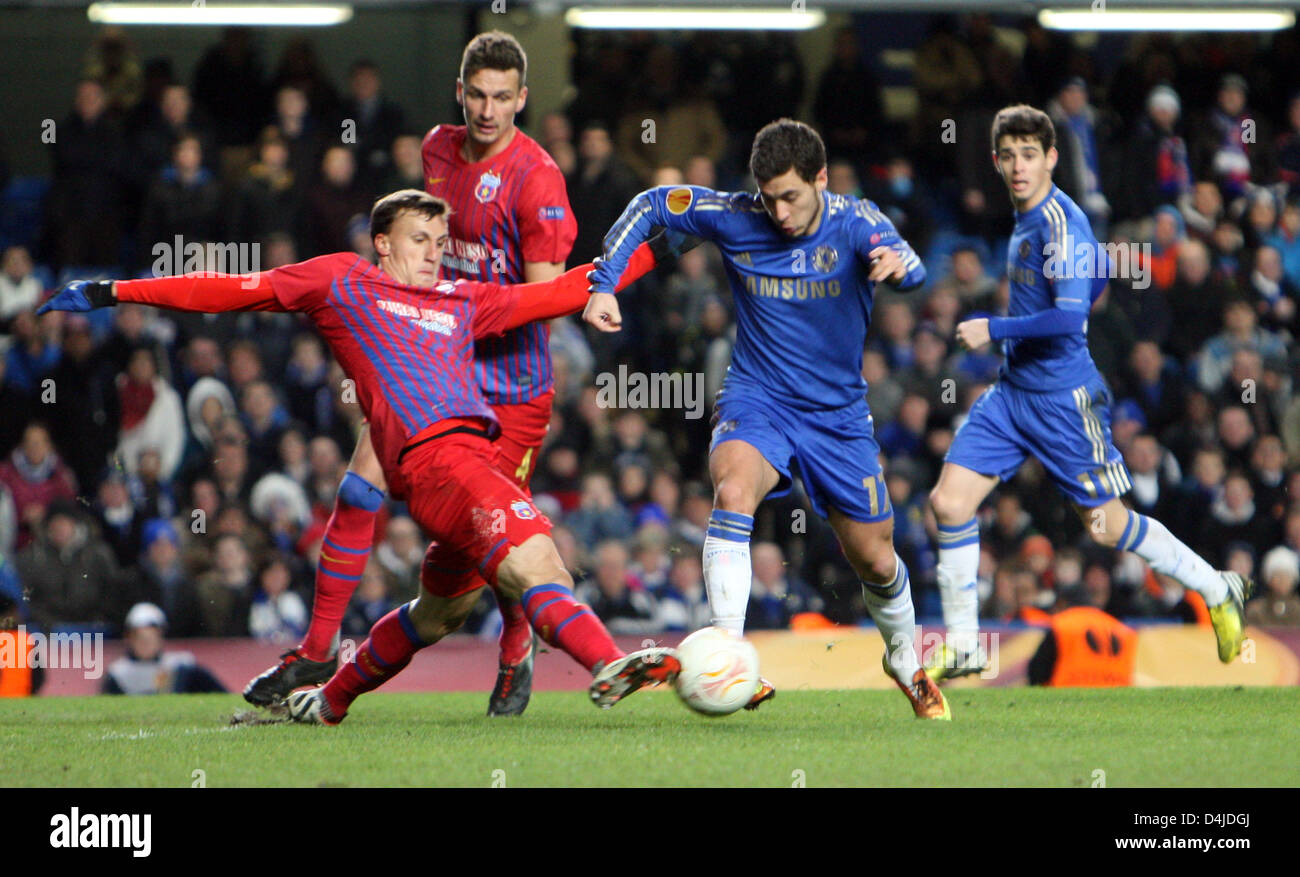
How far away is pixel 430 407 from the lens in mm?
5453

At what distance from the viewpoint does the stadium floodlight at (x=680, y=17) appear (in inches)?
476

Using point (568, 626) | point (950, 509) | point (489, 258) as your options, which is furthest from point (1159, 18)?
point (568, 626)

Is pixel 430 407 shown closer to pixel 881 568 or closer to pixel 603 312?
pixel 603 312

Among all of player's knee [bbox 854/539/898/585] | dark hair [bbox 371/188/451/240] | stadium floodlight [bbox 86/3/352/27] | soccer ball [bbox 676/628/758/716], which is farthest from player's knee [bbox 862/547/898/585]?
stadium floodlight [bbox 86/3/352/27]

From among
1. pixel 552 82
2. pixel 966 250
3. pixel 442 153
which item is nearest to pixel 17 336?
pixel 552 82

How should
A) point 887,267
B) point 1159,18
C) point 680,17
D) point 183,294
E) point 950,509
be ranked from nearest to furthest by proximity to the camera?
point 183,294 → point 887,267 → point 950,509 → point 680,17 → point 1159,18

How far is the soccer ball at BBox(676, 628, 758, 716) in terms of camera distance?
197 inches

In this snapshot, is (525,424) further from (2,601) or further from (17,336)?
(17,336)

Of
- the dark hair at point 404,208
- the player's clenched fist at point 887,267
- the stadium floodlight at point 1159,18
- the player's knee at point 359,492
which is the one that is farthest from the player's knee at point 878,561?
the stadium floodlight at point 1159,18

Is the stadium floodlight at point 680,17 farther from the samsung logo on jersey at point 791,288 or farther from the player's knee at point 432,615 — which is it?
the player's knee at point 432,615

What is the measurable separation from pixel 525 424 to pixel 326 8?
6.46 m

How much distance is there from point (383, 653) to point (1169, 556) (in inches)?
139

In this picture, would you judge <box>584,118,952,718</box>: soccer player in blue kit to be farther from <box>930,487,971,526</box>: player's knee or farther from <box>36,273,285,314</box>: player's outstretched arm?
<box>36,273,285,314</box>: player's outstretched arm

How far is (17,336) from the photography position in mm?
10523
